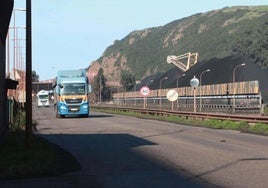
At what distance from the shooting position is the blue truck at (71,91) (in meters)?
48.6

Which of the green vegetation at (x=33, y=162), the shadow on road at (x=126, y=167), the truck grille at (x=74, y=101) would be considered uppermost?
the truck grille at (x=74, y=101)

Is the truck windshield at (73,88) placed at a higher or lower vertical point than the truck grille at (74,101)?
higher

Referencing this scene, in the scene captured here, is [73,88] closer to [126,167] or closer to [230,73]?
[126,167]

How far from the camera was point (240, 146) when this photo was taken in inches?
797

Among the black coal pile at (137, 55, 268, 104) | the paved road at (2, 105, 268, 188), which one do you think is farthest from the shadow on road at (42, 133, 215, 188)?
the black coal pile at (137, 55, 268, 104)

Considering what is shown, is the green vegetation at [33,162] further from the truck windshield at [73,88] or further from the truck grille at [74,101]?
the truck grille at [74,101]

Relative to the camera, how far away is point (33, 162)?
541 inches

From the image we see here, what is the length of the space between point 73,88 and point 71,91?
309mm

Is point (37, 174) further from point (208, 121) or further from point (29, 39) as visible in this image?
point (208, 121)

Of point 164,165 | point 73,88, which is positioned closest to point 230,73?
point 73,88

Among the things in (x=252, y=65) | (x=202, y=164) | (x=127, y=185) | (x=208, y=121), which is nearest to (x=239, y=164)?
(x=202, y=164)

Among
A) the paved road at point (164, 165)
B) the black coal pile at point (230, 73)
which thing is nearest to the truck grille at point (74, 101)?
the paved road at point (164, 165)

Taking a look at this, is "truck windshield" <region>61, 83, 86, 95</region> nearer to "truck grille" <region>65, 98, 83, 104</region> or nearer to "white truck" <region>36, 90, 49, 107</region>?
"truck grille" <region>65, 98, 83, 104</region>

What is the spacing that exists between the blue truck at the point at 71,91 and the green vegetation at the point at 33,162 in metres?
30.9
